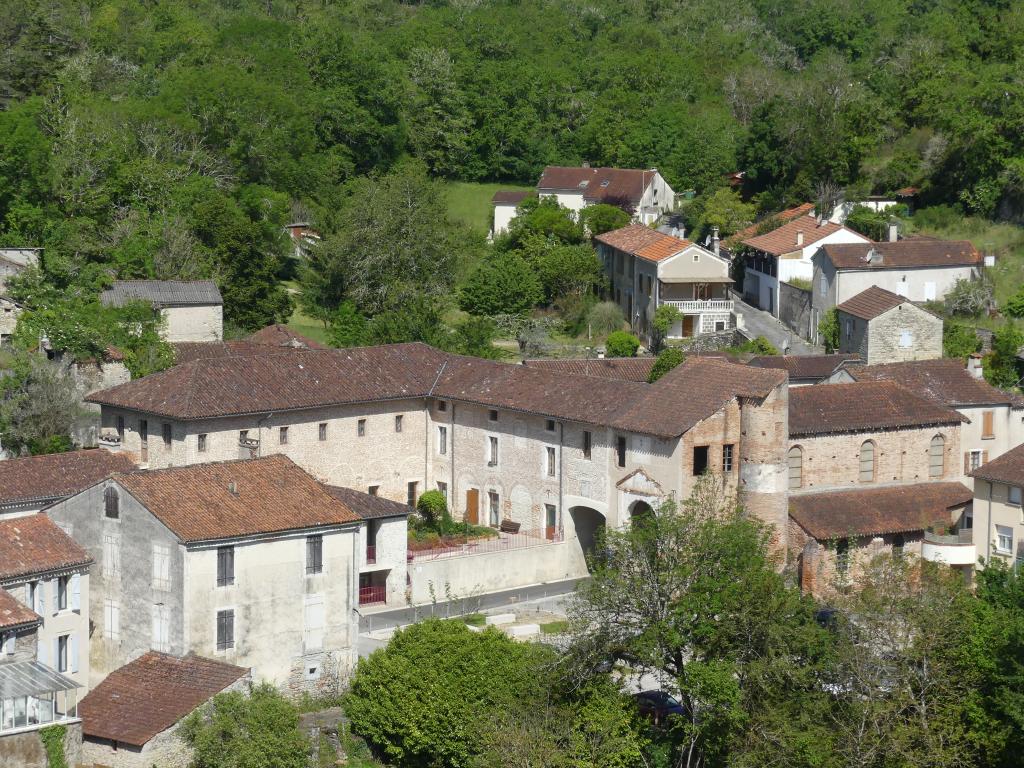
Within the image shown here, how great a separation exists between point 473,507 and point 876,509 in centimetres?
1348

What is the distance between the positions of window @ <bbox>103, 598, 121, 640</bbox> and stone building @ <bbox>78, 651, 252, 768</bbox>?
1.17 m

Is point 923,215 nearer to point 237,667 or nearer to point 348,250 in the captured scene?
point 348,250

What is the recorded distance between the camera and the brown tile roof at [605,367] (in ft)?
233

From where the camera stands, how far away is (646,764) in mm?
47312

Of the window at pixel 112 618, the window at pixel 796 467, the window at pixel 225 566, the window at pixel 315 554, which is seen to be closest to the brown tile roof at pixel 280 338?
the window at pixel 796 467

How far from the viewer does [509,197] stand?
10812cm

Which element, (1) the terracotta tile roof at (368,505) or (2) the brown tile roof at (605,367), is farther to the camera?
(2) the brown tile roof at (605,367)

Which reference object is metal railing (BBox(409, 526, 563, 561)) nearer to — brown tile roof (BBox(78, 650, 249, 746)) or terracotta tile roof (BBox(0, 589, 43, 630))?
brown tile roof (BBox(78, 650, 249, 746))

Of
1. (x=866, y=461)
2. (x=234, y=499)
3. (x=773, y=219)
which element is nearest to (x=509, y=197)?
(x=773, y=219)

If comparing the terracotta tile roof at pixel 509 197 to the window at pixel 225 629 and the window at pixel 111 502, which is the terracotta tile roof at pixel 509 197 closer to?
the window at pixel 111 502

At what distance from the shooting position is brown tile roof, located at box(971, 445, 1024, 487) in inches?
2351

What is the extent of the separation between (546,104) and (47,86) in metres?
33.3

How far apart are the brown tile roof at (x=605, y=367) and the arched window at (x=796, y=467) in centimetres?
935

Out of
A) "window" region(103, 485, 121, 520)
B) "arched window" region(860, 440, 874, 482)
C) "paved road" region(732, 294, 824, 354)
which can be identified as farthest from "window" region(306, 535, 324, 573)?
"paved road" region(732, 294, 824, 354)
